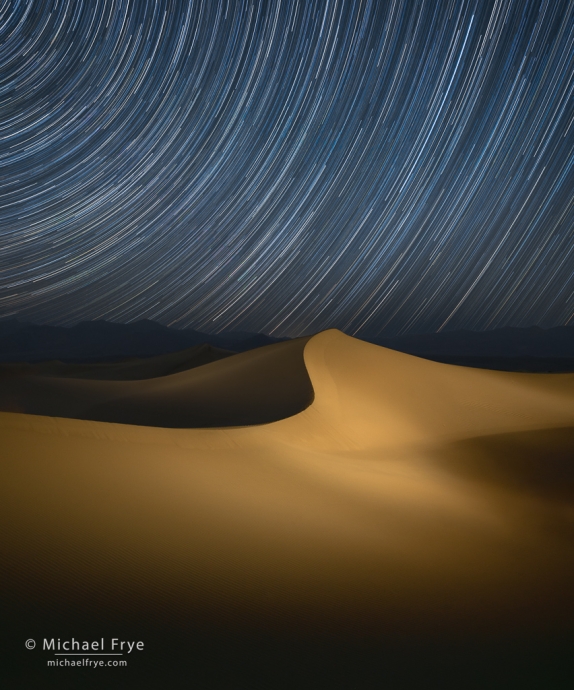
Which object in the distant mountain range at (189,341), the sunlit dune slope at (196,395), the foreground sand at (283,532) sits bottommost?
the foreground sand at (283,532)

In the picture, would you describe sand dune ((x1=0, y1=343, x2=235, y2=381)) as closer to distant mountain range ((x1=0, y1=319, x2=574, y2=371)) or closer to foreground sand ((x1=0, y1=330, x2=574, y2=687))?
foreground sand ((x1=0, y1=330, x2=574, y2=687))

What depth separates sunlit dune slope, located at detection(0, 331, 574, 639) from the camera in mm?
4102

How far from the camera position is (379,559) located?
5.28 metres

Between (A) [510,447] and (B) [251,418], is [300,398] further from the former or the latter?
(A) [510,447]

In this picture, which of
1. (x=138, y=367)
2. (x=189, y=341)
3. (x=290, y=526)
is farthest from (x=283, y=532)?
(x=189, y=341)

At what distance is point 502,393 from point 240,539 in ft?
51.5

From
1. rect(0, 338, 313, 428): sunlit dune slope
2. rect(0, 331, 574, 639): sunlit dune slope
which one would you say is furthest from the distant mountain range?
rect(0, 331, 574, 639): sunlit dune slope

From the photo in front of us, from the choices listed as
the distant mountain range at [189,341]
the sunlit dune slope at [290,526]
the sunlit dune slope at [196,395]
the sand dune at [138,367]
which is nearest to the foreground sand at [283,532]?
the sunlit dune slope at [290,526]

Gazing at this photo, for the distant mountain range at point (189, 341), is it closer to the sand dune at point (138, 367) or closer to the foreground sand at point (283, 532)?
the sand dune at point (138, 367)

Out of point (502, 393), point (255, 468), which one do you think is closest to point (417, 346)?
point (502, 393)

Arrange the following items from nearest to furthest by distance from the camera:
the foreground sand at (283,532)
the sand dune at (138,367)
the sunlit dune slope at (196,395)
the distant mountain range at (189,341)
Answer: the foreground sand at (283,532), the sunlit dune slope at (196,395), the sand dune at (138,367), the distant mountain range at (189,341)

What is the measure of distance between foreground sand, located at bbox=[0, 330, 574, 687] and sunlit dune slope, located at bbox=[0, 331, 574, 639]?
0.07 feet

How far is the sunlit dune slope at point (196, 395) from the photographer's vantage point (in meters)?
15.7

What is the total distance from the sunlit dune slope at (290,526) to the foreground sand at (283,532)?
21 mm
